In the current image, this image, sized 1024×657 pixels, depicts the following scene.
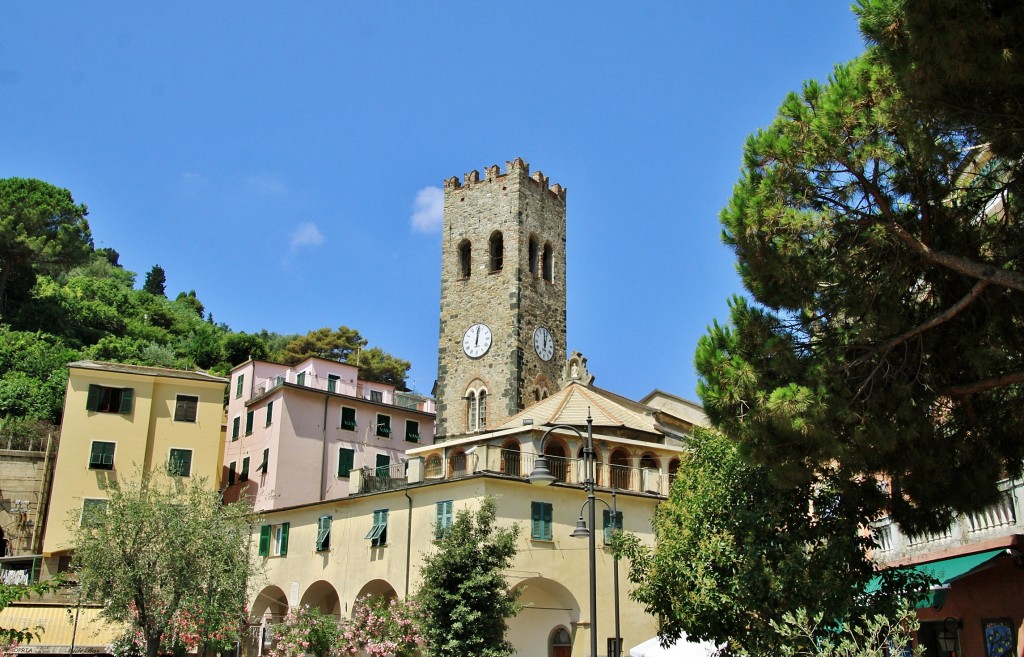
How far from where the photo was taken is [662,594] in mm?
15656

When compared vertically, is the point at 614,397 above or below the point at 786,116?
above

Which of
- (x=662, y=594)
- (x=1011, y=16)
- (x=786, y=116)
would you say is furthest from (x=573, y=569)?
(x=1011, y=16)

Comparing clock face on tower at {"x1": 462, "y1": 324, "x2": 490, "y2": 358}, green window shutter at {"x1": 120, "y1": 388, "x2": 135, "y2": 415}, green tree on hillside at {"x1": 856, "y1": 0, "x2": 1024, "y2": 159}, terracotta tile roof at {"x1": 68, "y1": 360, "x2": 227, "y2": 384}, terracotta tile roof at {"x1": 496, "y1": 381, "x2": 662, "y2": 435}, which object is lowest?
green tree on hillside at {"x1": 856, "y1": 0, "x2": 1024, "y2": 159}

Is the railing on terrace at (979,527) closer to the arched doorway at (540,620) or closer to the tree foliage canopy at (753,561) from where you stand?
the tree foliage canopy at (753,561)

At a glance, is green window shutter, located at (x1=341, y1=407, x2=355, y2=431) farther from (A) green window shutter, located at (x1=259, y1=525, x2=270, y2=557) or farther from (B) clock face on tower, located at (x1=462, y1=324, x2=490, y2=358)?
(A) green window shutter, located at (x1=259, y1=525, x2=270, y2=557)

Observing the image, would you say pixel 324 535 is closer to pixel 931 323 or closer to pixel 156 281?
pixel 931 323

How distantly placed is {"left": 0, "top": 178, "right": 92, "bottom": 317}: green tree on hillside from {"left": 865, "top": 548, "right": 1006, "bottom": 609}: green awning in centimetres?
5980

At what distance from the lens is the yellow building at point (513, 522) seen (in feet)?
85.9

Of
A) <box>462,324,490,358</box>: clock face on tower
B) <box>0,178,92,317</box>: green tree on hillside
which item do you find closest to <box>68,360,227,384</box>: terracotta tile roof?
<box>462,324,490,358</box>: clock face on tower

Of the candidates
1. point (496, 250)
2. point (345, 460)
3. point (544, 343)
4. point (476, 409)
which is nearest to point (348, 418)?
point (345, 460)

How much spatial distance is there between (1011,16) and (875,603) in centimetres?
800

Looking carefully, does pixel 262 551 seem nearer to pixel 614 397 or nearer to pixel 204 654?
pixel 204 654

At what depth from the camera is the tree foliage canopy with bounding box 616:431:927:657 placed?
13391 mm

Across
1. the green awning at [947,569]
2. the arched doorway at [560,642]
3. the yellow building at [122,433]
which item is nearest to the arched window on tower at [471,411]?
the yellow building at [122,433]
